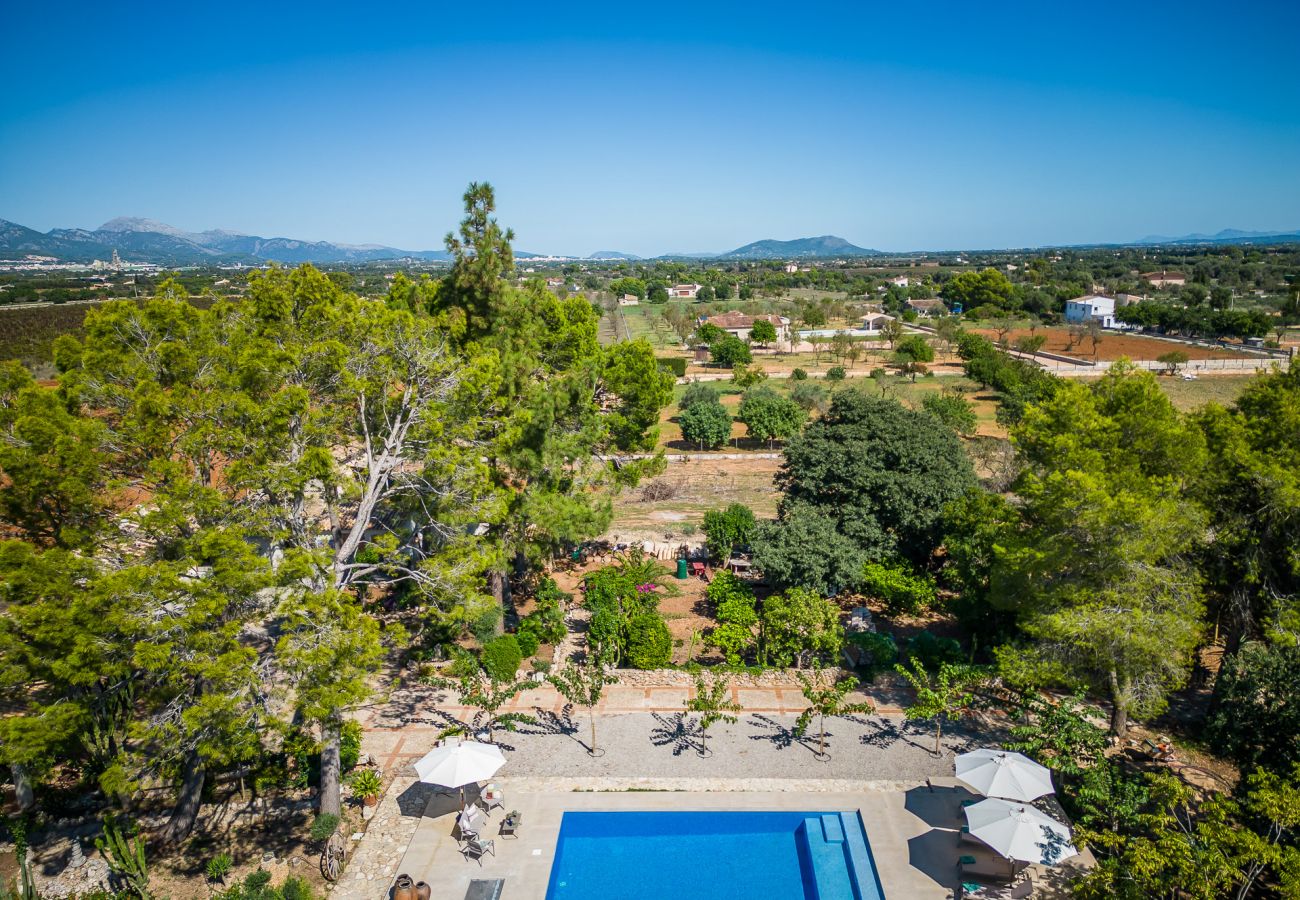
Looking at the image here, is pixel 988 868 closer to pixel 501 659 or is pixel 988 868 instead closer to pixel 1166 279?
pixel 501 659

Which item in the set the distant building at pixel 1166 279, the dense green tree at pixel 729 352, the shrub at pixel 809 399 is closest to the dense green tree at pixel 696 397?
the shrub at pixel 809 399

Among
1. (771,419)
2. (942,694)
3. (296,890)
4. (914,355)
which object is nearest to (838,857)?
(942,694)

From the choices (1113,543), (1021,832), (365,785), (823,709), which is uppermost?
(1113,543)

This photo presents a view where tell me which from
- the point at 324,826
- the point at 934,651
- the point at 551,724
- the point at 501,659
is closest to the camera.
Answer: the point at 324,826

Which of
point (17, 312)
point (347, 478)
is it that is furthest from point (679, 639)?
point (17, 312)

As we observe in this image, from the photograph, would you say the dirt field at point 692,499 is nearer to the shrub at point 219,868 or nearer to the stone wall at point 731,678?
the stone wall at point 731,678

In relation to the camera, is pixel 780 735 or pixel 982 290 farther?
pixel 982 290

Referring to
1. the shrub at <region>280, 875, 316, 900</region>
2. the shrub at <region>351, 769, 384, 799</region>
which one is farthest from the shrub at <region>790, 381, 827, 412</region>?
the shrub at <region>280, 875, 316, 900</region>

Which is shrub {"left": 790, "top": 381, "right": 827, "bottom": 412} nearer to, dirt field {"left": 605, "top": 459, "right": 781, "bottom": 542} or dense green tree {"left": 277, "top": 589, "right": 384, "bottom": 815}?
dirt field {"left": 605, "top": 459, "right": 781, "bottom": 542}

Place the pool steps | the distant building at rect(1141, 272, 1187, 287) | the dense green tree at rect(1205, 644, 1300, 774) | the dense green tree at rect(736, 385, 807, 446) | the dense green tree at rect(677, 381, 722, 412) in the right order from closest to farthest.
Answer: the pool steps → the dense green tree at rect(1205, 644, 1300, 774) → the dense green tree at rect(736, 385, 807, 446) → the dense green tree at rect(677, 381, 722, 412) → the distant building at rect(1141, 272, 1187, 287)
